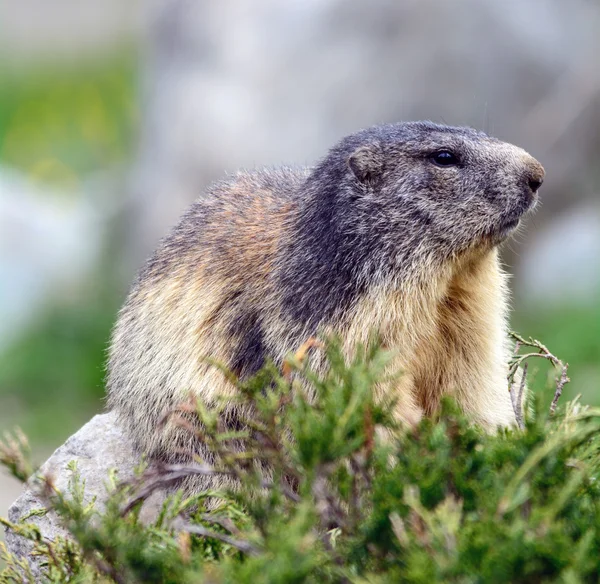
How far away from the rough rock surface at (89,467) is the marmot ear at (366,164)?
198 cm

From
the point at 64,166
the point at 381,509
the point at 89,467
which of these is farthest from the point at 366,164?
the point at 64,166

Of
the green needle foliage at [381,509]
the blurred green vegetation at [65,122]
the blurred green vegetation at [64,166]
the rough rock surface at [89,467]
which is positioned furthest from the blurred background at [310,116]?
the green needle foliage at [381,509]

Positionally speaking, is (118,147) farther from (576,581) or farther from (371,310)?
(576,581)

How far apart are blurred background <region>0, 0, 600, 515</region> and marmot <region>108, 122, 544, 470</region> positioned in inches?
223

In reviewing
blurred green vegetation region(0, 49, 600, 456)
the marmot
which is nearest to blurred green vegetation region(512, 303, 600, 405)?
blurred green vegetation region(0, 49, 600, 456)

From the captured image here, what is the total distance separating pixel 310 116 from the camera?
432 inches

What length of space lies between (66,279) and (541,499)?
10576 mm

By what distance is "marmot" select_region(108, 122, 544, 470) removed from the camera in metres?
4.41

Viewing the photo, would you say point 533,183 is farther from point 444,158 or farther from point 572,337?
point 572,337

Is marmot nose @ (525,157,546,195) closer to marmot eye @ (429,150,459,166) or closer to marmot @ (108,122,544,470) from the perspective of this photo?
marmot @ (108,122,544,470)

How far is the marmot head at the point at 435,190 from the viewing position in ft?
14.6

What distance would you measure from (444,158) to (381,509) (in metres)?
2.51

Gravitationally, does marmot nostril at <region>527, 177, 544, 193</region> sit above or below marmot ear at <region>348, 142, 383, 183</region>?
above

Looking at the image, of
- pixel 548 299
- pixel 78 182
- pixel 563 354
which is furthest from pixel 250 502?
pixel 78 182
